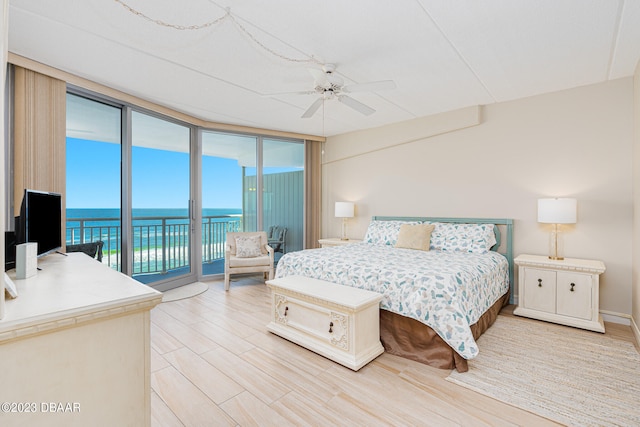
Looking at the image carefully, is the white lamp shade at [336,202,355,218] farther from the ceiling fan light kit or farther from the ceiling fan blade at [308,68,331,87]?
the ceiling fan blade at [308,68,331,87]

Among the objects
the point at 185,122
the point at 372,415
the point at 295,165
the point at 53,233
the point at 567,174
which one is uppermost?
the point at 185,122

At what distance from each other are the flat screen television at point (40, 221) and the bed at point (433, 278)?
202 centimetres

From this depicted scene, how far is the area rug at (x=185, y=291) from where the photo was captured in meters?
4.01

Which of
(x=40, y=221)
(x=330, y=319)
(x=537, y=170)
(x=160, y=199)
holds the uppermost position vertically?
(x=537, y=170)

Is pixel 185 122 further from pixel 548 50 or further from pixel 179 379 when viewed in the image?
pixel 548 50

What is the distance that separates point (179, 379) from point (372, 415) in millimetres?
1350

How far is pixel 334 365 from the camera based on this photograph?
91.4 inches

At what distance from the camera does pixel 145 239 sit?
4.41 meters

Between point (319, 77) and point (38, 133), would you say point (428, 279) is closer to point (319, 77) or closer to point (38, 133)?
point (319, 77)

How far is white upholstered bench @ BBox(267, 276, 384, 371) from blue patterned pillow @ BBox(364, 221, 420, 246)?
1713mm

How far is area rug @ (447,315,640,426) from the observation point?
180 cm

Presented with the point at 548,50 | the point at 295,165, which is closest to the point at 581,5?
the point at 548,50

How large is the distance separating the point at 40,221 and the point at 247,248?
293cm

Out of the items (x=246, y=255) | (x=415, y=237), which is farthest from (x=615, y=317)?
(x=246, y=255)
